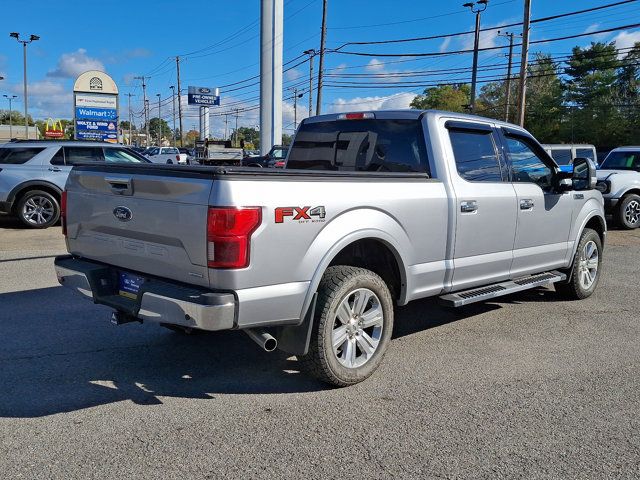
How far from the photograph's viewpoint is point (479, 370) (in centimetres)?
452

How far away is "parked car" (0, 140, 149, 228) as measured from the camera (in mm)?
11320

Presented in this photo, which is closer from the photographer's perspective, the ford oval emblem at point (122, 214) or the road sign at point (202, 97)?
the ford oval emblem at point (122, 214)

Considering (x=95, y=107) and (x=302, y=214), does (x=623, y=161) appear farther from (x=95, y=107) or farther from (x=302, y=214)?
(x=95, y=107)

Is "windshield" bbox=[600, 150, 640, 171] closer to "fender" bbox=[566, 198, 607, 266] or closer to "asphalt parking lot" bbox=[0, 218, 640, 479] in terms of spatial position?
"fender" bbox=[566, 198, 607, 266]

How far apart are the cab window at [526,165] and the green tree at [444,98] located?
239ft

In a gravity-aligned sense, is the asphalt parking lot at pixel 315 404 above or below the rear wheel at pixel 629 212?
below

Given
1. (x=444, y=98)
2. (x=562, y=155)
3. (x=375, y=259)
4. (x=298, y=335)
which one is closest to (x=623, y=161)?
(x=562, y=155)

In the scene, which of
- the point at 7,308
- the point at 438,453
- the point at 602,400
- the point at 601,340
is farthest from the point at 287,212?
the point at 7,308

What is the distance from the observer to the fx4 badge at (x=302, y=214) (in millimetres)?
3494

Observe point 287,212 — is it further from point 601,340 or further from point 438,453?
point 601,340

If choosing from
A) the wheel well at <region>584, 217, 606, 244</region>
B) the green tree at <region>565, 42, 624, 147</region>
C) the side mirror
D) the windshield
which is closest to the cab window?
the side mirror

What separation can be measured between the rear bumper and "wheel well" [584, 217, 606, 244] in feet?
16.6

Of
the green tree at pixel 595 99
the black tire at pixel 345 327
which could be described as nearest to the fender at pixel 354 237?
the black tire at pixel 345 327

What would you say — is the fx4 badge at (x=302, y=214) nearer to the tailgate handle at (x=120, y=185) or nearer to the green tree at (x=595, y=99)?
the tailgate handle at (x=120, y=185)
